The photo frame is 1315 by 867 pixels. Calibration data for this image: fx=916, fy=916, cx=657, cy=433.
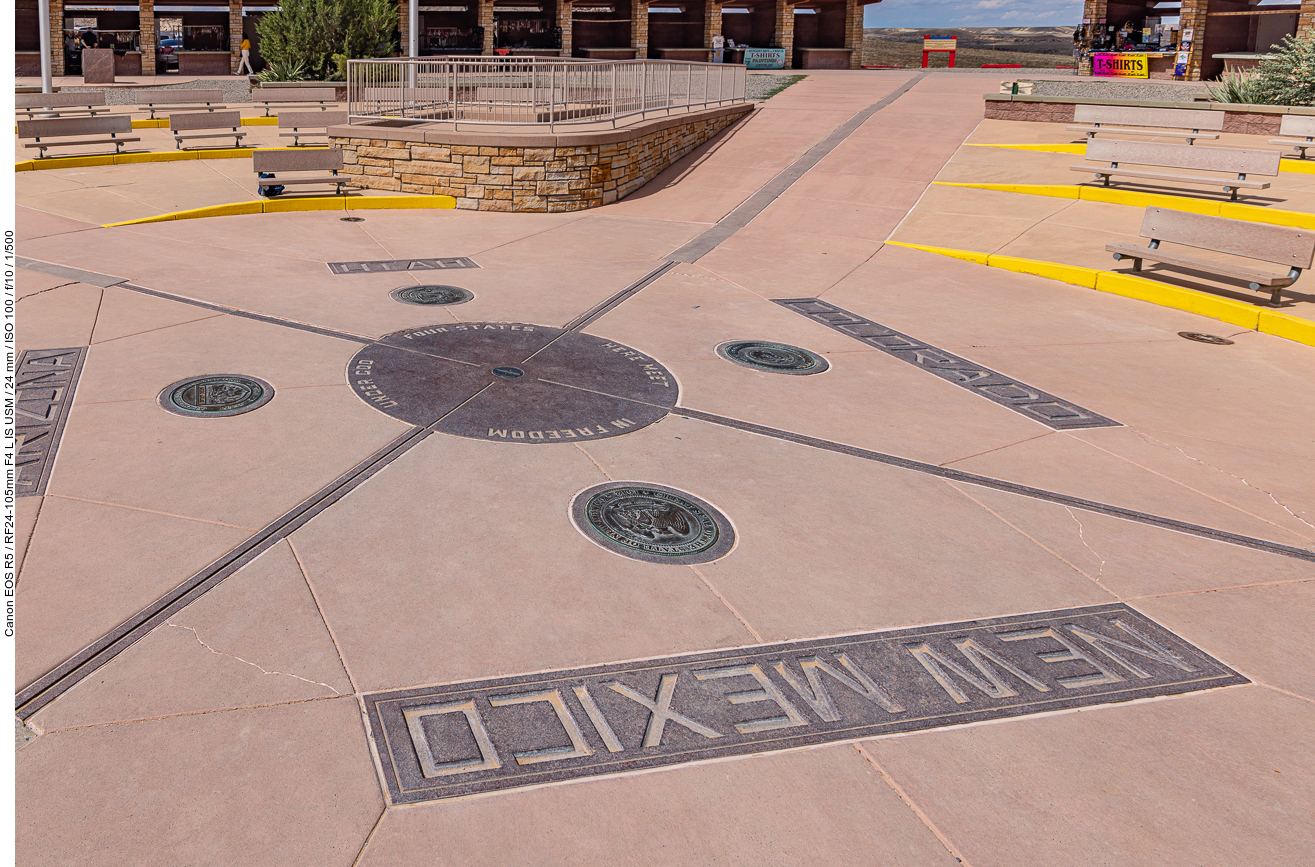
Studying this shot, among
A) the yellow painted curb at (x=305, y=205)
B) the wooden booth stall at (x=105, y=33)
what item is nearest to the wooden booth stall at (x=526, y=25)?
the wooden booth stall at (x=105, y=33)

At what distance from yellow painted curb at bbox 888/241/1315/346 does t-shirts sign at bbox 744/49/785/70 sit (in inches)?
1327

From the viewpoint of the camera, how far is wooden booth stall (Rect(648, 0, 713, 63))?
47.3 m

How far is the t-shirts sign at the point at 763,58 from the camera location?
43.1m

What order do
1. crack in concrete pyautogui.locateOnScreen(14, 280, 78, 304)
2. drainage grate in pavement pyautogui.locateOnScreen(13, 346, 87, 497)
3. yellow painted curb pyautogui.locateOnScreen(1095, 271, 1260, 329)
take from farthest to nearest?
yellow painted curb pyautogui.locateOnScreen(1095, 271, 1260, 329) < crack in concrete pyautogui.locateOnScreen(14, 280, 78, 304) < drainage grate in pavement pyautogui.locateOnScreen(13, 346, 87, 497)

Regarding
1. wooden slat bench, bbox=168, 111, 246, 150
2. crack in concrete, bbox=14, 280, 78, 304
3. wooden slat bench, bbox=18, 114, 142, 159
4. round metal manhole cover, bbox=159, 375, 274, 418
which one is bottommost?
round metal manhole cover, bbox=159, 375, 274, 418

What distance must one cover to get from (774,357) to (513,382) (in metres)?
2.39

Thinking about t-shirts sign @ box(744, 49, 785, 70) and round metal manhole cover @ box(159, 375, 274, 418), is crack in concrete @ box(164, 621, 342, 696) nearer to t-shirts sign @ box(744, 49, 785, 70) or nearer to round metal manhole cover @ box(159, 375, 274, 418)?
round metal manhole cover @ box(159, 375, 274, 418)

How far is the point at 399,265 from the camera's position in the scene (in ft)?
35.0

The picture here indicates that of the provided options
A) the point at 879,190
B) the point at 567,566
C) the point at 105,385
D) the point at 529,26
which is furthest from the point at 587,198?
the point at 529,26

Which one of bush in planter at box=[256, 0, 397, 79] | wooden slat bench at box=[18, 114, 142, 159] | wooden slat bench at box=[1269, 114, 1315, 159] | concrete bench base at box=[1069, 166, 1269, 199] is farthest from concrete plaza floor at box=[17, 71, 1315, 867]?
bush in planter at box=[256, 0, 397, 79]

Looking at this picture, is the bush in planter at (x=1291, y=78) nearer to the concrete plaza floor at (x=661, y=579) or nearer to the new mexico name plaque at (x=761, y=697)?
the concrete plaza floor at (x=661, y=579)

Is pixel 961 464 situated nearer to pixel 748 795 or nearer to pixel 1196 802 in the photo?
pixel 1196 802

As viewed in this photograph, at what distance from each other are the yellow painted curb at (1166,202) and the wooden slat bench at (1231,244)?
1.52 metres

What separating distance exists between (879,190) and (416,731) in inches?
560
